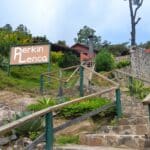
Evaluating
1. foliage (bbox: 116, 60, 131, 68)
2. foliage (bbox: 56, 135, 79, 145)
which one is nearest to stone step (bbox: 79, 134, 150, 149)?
foliage (bbox: 56, 135, 79, 145)

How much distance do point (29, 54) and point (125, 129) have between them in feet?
28.5

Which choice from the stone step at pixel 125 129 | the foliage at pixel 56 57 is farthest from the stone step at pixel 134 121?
the foliage at pixel 56 57

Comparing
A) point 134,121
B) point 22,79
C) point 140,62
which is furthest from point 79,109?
point 140,62

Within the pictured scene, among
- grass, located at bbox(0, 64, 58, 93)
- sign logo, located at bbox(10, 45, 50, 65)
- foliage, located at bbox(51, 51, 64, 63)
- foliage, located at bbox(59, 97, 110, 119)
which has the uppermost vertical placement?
foliage, located at bbox(51, 51, 64, 63)

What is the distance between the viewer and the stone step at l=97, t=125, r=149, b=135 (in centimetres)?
959

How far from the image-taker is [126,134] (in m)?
9.41

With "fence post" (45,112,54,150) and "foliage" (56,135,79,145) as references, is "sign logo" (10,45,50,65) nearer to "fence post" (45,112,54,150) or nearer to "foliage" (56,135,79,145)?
"foliage" (56,135,79,145)

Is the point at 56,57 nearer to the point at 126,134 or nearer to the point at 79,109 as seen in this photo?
the point at 79,109

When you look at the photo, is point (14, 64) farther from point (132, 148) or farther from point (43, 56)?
point (132, 148)

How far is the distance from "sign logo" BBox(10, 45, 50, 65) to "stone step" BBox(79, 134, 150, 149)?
8631mm

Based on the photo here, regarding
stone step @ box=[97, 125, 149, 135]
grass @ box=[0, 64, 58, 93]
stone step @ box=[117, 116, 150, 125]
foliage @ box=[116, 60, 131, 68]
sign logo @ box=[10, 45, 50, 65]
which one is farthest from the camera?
foliage @ box=[116, 60, 131, 68]

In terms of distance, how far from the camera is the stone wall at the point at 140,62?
25.3 meters

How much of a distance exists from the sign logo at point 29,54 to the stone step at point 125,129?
26.3 ft

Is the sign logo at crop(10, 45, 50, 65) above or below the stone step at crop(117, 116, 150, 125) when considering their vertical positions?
above
